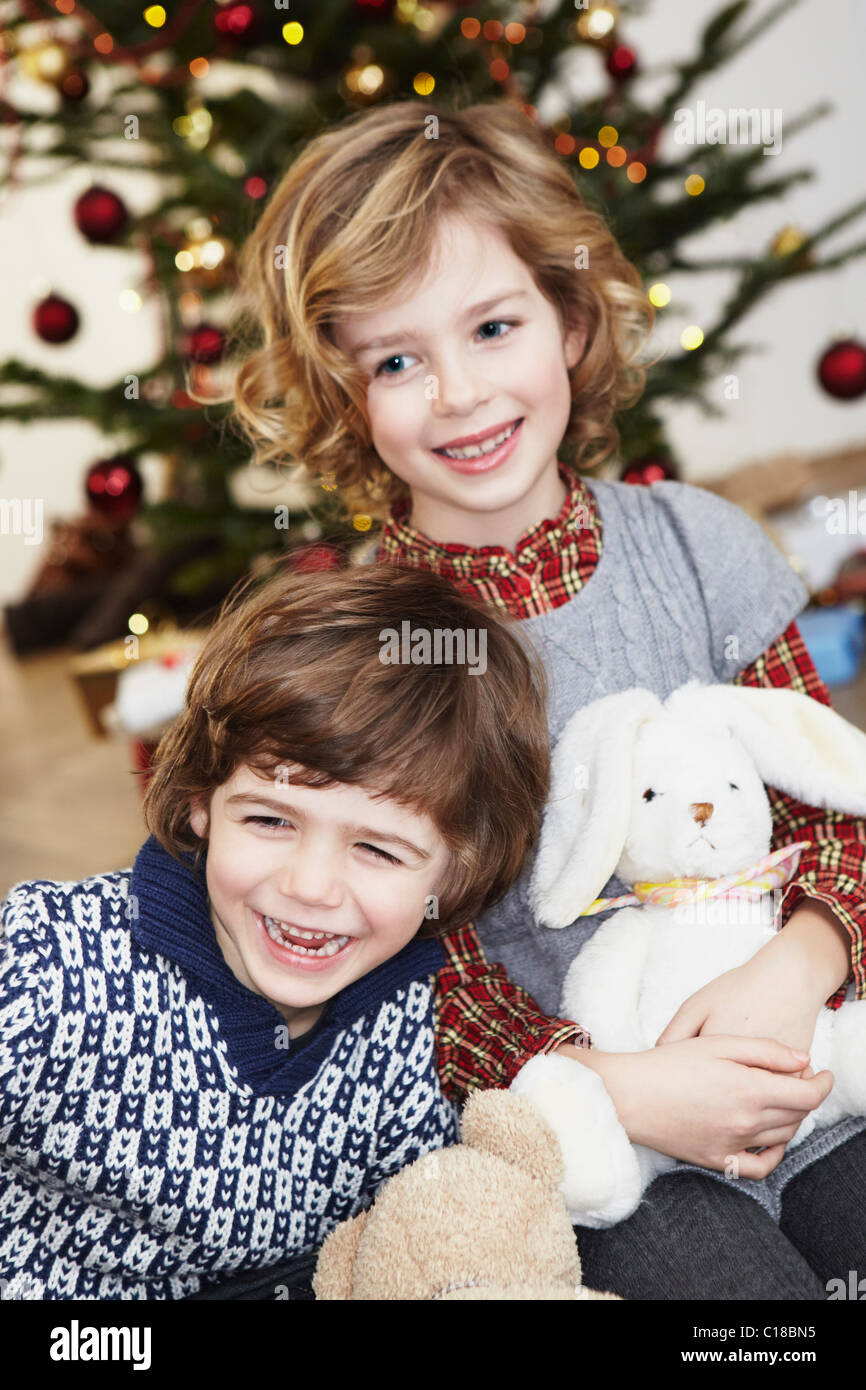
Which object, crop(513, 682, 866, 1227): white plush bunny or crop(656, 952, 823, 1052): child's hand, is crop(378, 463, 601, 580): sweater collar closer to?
crop(513, 682, 866, 1227): white plush bunny

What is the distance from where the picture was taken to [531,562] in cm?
114

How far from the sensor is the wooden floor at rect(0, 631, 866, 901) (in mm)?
2484

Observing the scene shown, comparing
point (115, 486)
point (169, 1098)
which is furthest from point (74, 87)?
point (169, 1098)

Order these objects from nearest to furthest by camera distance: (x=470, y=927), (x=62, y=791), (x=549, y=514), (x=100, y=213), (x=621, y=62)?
(x=470, y=927), (x=549, y=514), (x=100, y=213), (x=621, y=62), (x=62, y=791)

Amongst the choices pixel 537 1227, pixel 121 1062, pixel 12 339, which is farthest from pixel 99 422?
pixel 12 339

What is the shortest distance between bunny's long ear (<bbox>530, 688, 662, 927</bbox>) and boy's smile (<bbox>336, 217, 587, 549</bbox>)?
228 mm

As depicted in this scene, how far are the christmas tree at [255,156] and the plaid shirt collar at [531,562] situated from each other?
0.52m

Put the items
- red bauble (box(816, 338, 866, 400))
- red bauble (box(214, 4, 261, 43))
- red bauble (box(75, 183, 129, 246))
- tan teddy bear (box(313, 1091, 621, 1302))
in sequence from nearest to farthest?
1. tan teddy bear (box(313, 1091, 621, 1302))
2. red bauble (box(214, 4, 261, 43))
3. red bauble (box(75, 183, 129, 246))
4. red bauble (box(816, 338, 866, 400))

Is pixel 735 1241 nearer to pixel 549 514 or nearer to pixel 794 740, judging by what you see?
pixel 794 740

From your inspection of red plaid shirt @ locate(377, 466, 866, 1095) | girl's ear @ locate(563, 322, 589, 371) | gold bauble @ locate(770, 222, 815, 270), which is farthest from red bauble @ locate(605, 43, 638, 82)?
red plaid shirt @ locate(377, 466, 866, 1095)

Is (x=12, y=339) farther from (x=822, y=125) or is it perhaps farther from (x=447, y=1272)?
(x=447, y=1272)

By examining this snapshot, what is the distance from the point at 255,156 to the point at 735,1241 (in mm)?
1559

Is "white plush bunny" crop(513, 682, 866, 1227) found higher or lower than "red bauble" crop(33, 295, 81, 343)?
lower

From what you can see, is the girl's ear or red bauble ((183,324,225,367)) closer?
the girl's ear
